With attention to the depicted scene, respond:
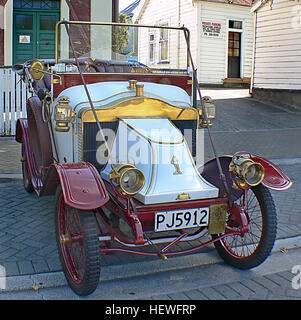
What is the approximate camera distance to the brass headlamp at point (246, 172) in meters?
3.19

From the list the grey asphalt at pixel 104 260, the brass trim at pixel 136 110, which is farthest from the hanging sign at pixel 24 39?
the brass trim at pixel 136 110

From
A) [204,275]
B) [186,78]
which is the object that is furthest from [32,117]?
[204,275]

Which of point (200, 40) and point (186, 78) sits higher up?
point (200, 40)

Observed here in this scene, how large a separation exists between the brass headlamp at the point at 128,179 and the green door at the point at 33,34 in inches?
410

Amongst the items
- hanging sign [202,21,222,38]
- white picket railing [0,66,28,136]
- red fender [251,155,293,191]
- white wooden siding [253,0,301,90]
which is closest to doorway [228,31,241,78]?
hanging sign [202,21,222,38]

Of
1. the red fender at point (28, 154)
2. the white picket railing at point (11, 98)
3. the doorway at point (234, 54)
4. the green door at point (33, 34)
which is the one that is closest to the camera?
the red fender at point (28, 154)

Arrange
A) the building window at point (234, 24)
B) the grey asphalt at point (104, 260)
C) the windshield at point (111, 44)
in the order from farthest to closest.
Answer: the building window at point (234, 24)
the windshield at point (111, 44)
the grey asphalt at point (104, 260)

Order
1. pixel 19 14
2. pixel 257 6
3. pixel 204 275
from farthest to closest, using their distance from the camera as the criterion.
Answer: pixel 257 6
pixel 19 14
pixel 204 275

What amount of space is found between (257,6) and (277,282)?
14.2 metres

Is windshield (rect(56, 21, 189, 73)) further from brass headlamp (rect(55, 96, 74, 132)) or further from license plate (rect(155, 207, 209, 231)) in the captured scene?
license plate (rect(155, 207, 209, 231))

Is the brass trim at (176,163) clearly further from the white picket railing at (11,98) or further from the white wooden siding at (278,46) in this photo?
the white wooden siding at (278,46)

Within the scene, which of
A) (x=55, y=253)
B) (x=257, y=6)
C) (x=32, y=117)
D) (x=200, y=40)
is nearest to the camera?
(x=55, y=253)

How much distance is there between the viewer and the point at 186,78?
4.70m
